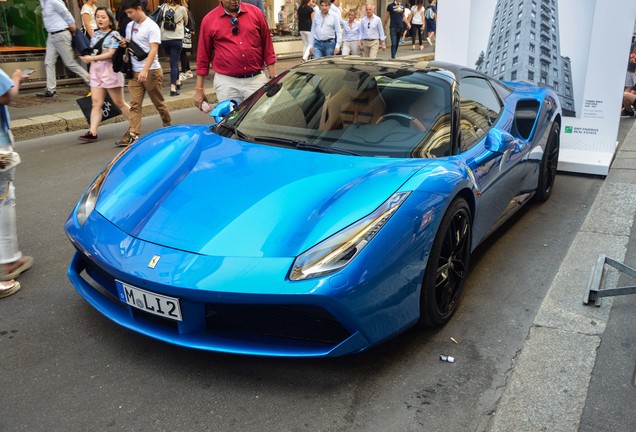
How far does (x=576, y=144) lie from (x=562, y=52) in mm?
974

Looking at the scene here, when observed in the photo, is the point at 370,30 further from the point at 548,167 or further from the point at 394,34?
the point at 548,167

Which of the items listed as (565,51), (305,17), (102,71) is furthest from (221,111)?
(305,17)

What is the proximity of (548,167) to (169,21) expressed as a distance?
7855 mm

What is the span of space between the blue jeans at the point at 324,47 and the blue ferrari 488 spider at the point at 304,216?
775 cm

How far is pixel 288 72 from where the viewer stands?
429 centimetres

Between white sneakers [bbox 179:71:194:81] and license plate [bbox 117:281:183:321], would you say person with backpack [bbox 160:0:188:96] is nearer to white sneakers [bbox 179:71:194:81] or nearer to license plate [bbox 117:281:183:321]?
white sneakers [bbox 179:71:194:81]

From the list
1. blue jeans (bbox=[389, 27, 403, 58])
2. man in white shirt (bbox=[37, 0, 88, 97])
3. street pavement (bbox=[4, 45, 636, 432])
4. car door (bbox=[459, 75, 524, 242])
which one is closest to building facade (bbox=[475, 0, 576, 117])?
street pavement (bbox=[4, 45, 636, 432])

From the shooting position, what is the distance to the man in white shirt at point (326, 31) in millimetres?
11320

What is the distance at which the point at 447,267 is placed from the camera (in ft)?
10.2

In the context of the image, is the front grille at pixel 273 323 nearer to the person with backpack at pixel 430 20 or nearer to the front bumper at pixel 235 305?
the front bumper at pixel 235 305

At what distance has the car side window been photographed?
Result: 366cm

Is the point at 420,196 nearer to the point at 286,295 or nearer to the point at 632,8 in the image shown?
the point at 286,295

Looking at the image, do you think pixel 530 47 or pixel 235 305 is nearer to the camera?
pixel 235 305

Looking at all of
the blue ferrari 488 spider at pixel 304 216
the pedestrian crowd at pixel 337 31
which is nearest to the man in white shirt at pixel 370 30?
the pedestrian crowd at pixel 337 31
